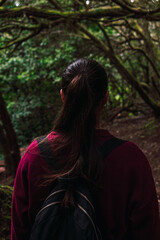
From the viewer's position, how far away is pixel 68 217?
128cm

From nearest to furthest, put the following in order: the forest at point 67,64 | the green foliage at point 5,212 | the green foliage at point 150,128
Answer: the green foliage at point 5,212 → the forest at point 67,64 → the green foliage at point 150,128

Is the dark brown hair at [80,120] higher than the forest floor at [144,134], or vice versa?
the dark brown hair at [80,120]

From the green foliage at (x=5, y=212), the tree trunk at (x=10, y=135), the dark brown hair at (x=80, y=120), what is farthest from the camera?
the tree trunk at (x=10, y=135)

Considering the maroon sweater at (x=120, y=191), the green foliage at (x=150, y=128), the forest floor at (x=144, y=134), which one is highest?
the maroon sweater at (x=120, y=191)

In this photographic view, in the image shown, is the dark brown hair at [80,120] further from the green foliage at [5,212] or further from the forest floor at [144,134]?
the forest floor at [144,134]

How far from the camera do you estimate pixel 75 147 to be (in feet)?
4.58

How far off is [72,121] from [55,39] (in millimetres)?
7948

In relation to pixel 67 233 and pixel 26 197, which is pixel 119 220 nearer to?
pixel 67 233

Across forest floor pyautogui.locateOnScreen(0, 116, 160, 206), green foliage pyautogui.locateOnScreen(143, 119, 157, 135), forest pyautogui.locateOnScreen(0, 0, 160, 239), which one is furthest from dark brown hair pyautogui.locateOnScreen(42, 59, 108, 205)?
green foliage pyautogui.locateOnScreen(143, 119, 157, 135)

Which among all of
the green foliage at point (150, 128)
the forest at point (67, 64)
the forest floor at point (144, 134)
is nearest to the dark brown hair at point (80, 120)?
the forest at point (67, 64)

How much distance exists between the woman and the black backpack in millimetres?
62

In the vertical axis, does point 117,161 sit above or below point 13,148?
above

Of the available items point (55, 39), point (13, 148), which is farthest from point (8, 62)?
point (13, 148)

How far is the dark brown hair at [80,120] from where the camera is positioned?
1368 millimetres
